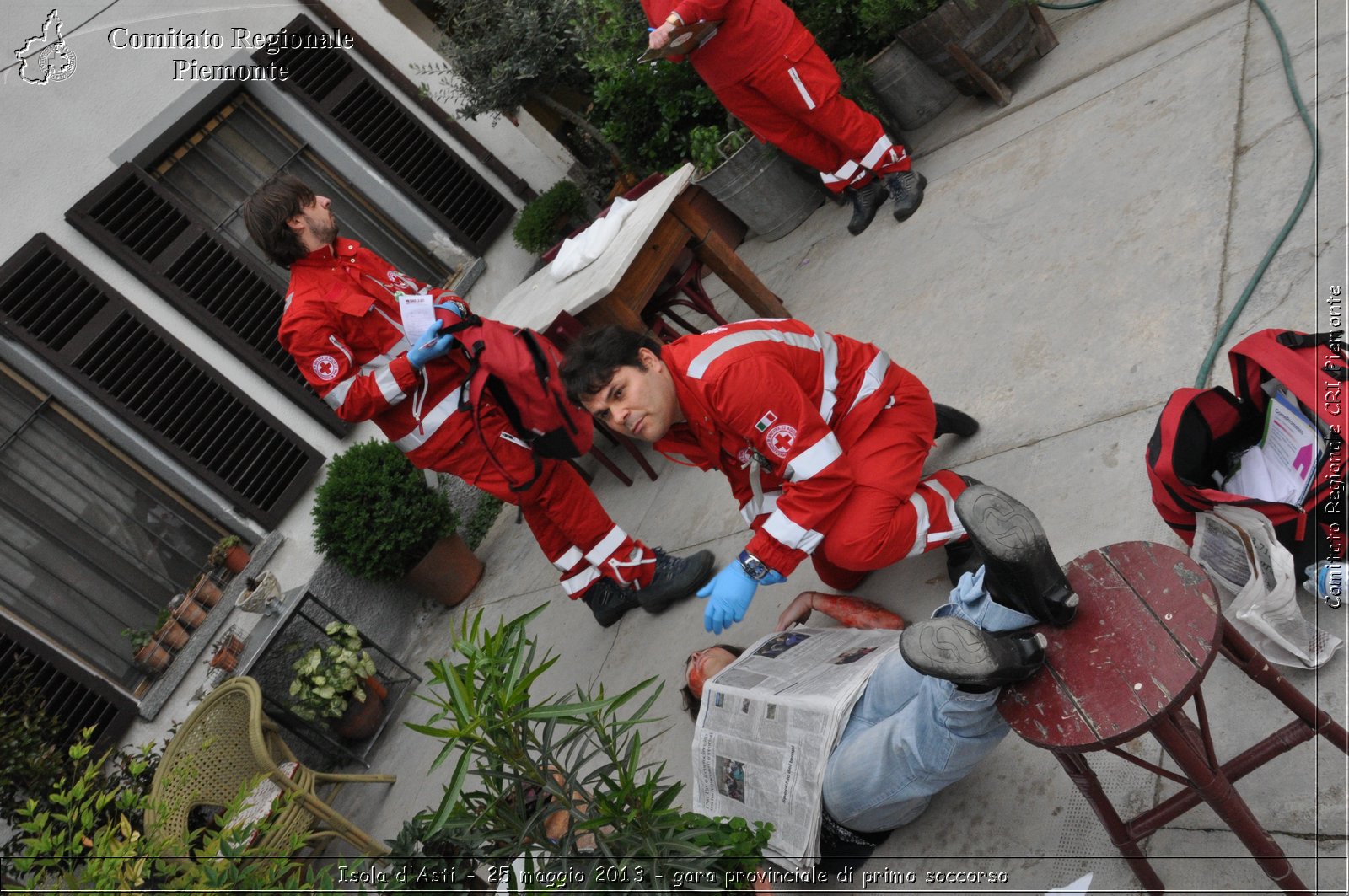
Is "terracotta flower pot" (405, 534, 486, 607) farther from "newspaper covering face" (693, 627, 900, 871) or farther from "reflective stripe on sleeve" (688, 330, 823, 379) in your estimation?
"reflective stripe on sleeve" (688, 330, 823, 379)

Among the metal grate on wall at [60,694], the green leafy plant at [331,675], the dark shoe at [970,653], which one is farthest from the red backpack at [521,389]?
the metal grate on wall at [60,694]

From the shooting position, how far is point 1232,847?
1.90 metres

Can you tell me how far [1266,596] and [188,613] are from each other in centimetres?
445

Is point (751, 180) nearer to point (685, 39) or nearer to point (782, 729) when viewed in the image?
point (685, 39)

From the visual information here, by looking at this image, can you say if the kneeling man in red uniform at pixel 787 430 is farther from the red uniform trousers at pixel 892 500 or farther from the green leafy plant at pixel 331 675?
the green leafy plant at pixel 331 675

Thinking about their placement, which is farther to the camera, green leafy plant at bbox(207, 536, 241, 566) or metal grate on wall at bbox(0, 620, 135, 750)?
green leafy plant at bbox(207, 536, 241, 566)

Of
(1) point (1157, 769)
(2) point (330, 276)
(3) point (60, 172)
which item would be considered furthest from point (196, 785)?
(3) point (60, 172)

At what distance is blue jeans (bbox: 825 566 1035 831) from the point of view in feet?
6.27

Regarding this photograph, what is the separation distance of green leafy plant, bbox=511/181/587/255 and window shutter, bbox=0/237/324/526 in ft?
6.75

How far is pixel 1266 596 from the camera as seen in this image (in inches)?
79.0

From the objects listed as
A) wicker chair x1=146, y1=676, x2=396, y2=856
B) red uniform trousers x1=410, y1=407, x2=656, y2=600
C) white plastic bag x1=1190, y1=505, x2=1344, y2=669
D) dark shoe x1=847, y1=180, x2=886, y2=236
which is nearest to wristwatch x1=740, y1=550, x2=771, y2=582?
white plastic bag x1=1190, y1=505, x2=1344, y2=669

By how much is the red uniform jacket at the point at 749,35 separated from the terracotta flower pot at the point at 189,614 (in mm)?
3542

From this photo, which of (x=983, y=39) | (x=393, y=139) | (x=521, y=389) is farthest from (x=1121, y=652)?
(x=393, y=139)

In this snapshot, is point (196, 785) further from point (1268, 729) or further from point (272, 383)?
point (1268, 729)
